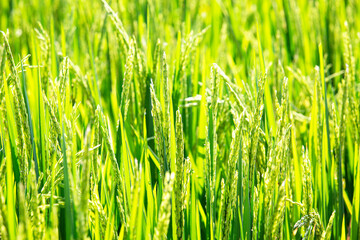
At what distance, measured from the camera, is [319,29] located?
7.31 feet

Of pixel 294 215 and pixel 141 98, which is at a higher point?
pixel 141 98

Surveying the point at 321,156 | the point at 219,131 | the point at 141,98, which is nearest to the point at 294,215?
the point at 321,156

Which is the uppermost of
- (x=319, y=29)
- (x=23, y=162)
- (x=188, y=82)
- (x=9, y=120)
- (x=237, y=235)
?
(x=319, y=29)

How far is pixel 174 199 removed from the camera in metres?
0.91

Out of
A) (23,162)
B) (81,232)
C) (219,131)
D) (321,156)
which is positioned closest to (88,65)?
(219,131)

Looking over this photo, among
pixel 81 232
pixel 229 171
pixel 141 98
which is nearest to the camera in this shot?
pixel 81 232

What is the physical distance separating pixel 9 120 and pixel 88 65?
94cm

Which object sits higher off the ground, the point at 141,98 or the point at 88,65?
the point at 88,65

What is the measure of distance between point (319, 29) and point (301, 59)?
0.22 m

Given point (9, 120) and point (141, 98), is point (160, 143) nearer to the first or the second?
point (9, 120)

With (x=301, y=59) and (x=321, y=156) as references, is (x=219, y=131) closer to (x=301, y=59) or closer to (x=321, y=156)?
(x=321, y=156)

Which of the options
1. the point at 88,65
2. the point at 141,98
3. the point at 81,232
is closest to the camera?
the point at 81,232

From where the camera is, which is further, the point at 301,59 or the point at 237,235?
the point at 301,59

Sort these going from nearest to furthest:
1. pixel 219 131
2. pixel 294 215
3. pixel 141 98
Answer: pixel 294 215 → pixel 219 131 → pixel 141 98
